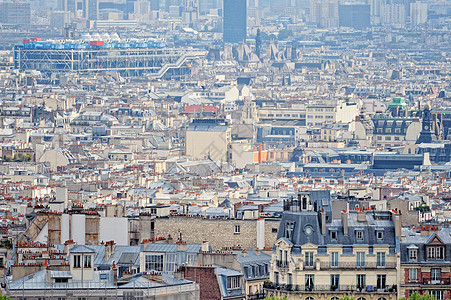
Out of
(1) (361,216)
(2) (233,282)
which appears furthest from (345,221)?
(2) (233,282)

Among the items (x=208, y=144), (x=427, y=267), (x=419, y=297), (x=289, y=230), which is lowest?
(x=419, y=297)

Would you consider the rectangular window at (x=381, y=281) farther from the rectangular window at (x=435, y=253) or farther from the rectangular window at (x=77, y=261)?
the rectangular window at (x=77, y=261)

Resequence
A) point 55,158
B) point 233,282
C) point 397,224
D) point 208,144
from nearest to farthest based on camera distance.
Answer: point 233,282
point 397,224
point 55,158
point 208,144

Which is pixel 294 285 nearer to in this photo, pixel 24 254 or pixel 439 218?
pixel 24 254

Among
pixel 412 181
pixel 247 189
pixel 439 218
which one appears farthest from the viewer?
pixel 412 181

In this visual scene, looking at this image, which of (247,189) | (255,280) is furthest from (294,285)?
(247,189)

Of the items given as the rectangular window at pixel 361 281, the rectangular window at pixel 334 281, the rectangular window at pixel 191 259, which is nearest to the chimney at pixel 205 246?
the rectangular window at pixel 191 259

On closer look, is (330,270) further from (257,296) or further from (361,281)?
(257,296)
